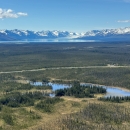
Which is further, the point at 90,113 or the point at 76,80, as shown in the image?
the point at 76,80

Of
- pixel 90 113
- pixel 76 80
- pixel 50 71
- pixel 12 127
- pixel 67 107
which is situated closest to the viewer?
pixel 12 127

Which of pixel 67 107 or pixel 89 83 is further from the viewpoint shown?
pixel 89 83

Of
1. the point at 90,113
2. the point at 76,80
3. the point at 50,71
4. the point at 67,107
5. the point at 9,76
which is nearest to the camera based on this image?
the point at 90,113

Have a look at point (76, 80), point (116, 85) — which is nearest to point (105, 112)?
point (116, 85)

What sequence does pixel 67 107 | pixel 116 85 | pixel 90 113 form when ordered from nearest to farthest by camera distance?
pixel 90 113
pixel 67 107
pixel 116 85

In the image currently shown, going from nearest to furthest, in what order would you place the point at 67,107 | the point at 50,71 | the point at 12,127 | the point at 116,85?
1. the point at 12,127
2. the point at 67,107
3. the point at 116,85
4. the point at 50,71

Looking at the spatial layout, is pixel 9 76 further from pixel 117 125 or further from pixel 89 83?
pixel 117 125

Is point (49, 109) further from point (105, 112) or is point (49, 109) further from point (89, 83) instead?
point (89, 83)

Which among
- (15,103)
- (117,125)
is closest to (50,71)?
(15,103)

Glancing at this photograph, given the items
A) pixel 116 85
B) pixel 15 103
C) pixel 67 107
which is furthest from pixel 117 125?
pixel 116 85
